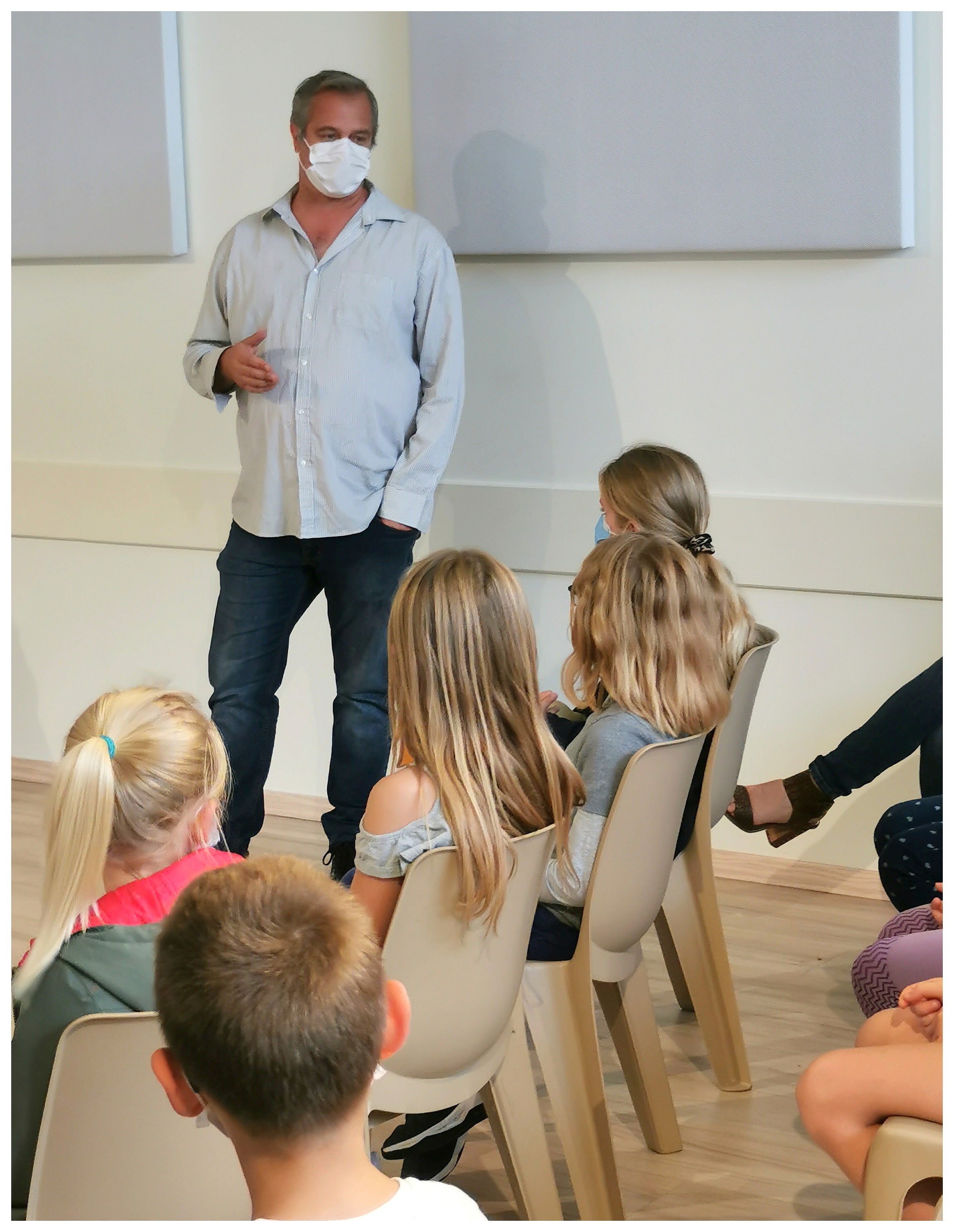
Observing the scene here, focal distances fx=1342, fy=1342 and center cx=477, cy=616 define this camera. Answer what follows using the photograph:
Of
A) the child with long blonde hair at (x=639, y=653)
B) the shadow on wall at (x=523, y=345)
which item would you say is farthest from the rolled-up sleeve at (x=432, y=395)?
the child with long blonde hair at (x=639, y=653)

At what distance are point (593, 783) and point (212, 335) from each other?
167cm

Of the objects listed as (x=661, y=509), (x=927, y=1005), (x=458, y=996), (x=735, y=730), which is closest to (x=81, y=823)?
(x=458, y=996)

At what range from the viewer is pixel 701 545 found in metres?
2.51

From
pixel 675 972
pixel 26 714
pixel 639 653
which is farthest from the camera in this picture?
pixel 26 714

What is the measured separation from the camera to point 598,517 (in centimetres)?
340

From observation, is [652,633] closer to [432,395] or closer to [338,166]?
[432,395]

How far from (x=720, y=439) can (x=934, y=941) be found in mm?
1759

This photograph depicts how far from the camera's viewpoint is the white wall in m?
3.12

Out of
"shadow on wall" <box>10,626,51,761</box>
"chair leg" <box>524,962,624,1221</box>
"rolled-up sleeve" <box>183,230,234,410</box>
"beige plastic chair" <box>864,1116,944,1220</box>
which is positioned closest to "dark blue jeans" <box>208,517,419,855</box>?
"rolled-up sleeve" <box>183,230,234,410</box>

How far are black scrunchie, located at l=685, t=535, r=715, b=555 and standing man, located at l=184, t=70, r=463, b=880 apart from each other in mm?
698

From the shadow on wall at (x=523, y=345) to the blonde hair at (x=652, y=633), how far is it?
1314mm

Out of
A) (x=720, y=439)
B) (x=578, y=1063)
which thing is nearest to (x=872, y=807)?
(x=720, y=439)

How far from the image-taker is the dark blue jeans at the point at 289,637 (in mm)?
3008

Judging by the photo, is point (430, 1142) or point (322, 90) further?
point (322, 90)
